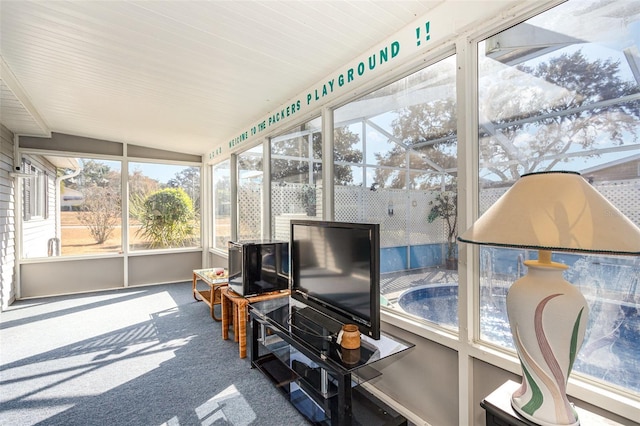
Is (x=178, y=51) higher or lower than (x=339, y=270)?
higher

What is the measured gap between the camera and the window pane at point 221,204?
529cm

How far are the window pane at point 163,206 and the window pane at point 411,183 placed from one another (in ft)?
14.7

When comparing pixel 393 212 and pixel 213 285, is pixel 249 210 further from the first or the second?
pixel 393 212

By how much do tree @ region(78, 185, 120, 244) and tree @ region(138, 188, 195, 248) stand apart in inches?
17.8

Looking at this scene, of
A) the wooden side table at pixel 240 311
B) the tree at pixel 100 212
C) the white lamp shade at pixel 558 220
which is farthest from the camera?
the tree at pixel 100 212

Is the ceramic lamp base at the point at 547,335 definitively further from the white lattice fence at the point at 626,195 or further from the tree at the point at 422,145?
the tree at the point at 422,145

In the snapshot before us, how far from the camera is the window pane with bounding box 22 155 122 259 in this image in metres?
5.17

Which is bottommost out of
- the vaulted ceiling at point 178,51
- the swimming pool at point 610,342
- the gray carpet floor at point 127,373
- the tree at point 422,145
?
the gray carpet floor at point 127,373

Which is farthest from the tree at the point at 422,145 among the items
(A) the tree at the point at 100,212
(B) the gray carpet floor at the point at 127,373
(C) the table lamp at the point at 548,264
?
(A) the tree at the point at 100,212

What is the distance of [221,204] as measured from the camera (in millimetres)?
5633

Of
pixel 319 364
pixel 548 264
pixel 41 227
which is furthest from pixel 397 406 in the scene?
pixel 41 227

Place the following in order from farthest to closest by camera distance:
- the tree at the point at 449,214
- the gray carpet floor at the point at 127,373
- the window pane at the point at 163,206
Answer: the window pane at the point at 163,206 → the gray carpet floor at the point at 127,373 → the tree at the point at 449,214

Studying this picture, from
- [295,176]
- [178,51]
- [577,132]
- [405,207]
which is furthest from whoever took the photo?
[295,176]

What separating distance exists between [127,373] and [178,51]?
8.79 ft
